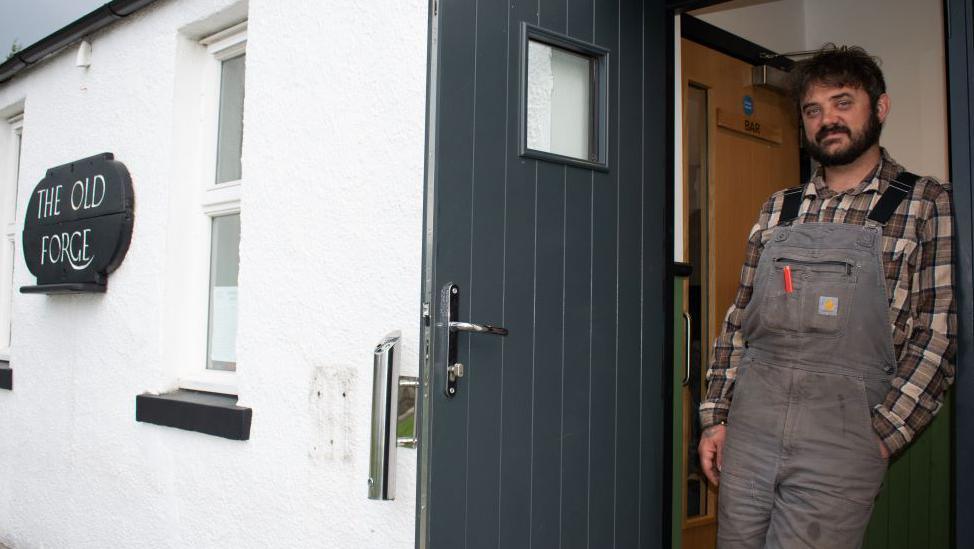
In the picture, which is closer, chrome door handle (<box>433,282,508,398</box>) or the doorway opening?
chrome door handle (<box>433,282,508,398</box>)

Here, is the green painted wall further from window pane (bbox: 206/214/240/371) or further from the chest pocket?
window pane (bbox: 206/214/240/371)

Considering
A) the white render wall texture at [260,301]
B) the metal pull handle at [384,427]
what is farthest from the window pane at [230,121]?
the metal pull handle at [384,427]

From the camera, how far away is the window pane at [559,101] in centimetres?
241

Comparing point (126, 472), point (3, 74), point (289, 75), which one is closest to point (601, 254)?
point (289, 75)

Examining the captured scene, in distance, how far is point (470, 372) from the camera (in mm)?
2174

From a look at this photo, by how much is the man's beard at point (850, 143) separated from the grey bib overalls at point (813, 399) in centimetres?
21

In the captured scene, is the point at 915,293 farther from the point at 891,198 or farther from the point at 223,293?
the point at 223,293

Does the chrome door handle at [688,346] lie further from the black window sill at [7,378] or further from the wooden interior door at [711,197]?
the black window sill at [7,378]

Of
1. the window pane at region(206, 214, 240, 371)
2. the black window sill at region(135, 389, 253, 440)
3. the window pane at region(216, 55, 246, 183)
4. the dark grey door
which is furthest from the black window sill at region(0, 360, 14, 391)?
the dark grey door

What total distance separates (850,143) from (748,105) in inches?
57.6

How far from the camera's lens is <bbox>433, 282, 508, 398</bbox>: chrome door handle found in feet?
6.86

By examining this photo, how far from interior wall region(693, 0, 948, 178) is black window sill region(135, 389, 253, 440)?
2670mm

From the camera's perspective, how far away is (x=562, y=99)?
2480 mm

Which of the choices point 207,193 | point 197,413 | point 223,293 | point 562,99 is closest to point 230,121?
point 207,193
